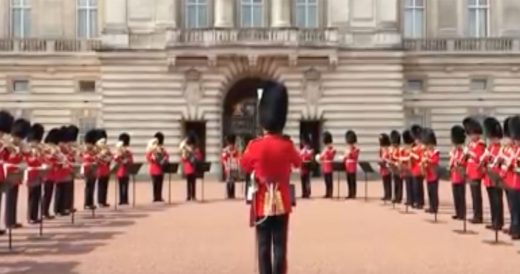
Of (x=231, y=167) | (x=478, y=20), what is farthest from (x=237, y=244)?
(x=478, y=20)

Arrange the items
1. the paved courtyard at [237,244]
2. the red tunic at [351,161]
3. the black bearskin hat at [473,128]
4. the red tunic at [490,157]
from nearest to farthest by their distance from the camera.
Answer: the paved courtyard at [237,244] → the red tunic at [490,157] → the black bearskin hat at [473,128] → the red tunic at [351,161]

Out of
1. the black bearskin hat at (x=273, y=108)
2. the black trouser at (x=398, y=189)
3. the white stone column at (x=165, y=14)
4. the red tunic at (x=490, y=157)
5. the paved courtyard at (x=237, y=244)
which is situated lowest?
the paved courtyard at (x=237, y=244)

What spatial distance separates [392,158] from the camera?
90.7 ft

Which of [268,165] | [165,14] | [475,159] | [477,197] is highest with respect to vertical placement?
[165,14]

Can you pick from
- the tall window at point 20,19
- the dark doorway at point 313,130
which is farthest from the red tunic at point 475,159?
the tall window at point 20,19

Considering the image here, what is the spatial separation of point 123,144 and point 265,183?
1826cm

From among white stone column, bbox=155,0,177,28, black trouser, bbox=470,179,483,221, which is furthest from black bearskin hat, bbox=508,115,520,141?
white stone column, bbox=155,0,177,28

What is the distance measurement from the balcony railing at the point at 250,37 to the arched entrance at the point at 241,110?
2.53 m

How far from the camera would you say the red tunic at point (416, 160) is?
2495 centimetres

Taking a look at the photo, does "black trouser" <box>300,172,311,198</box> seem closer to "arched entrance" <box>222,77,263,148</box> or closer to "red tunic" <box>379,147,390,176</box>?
"red tunic" <box>379,147,390,176</box>

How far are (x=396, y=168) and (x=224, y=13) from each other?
1803 cm

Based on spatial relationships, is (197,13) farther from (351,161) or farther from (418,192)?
(418,192)

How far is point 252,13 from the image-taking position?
147ft

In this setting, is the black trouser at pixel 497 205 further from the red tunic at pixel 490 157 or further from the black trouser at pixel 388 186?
the black trouser at pixel 388 186
